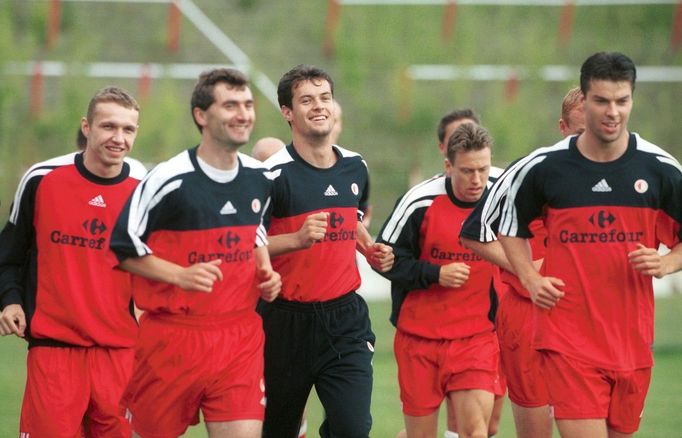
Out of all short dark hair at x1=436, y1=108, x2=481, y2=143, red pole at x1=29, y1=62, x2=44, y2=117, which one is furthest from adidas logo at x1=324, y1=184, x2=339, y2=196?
red pole at x1=29, y1=62, x2=44, y2=117

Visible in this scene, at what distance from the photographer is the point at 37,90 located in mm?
27234

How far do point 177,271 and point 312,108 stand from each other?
67.8 inches

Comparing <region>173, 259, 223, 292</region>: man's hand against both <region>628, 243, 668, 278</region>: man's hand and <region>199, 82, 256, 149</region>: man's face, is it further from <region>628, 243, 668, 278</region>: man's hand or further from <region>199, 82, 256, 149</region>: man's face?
<region>628, 243, 668, 278</region>: man's hand

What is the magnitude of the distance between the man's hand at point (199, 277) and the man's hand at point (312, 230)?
83cm

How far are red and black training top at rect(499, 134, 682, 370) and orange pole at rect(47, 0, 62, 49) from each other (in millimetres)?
24102

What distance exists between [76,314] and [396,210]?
90.4 inches

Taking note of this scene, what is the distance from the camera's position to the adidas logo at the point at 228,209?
22.1 feet

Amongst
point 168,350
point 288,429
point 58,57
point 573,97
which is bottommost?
point 288,429

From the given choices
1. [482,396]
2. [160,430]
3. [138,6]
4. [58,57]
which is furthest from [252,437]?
[138,6]

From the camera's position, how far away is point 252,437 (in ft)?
21.9

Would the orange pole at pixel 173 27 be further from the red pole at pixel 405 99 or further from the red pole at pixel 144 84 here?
the red pole at pixel 405 99

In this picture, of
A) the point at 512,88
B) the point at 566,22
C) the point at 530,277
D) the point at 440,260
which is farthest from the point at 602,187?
the point at 566,22

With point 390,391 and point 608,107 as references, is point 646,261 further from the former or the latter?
point 390,391

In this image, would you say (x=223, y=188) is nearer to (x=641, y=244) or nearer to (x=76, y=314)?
(x=76, y=314)
